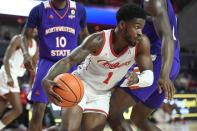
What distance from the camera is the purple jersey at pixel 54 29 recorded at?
4.71 m

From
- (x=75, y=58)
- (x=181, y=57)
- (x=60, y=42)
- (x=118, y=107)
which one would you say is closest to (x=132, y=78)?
(x=75, y=58)

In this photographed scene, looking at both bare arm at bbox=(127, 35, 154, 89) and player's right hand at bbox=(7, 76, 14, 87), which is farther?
player's right hand at bbox=(7, 76, 14, 87)

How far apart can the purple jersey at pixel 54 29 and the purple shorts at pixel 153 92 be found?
1096mm

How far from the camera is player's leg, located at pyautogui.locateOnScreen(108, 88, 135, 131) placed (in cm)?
397

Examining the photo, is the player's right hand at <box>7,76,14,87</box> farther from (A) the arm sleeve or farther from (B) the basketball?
(B) the basketball

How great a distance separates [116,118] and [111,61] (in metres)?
0.66

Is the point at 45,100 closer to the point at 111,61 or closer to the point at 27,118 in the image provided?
the point at 111,61

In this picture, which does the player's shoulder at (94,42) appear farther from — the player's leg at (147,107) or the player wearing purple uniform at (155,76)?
the player's leg at (147,107)

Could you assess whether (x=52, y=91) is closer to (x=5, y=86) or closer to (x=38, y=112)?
(x=38, y=112)

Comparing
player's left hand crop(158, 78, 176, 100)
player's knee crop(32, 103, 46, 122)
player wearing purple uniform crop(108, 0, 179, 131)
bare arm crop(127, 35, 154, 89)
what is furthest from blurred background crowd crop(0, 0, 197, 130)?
player's left hand crop(158, 78, 176, 100)

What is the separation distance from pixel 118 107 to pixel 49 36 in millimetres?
1335

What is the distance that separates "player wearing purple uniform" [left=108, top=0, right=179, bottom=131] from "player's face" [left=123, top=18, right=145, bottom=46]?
21 centimetres

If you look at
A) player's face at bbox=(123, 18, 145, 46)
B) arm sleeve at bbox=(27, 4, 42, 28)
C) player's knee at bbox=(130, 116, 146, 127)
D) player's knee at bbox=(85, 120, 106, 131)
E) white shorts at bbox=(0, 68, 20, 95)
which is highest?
player's face at bbox=(123, 18, 145, 46)

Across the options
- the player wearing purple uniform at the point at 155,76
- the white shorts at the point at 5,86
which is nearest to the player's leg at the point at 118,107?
the player wearing purple uniform at the point at 155,76
